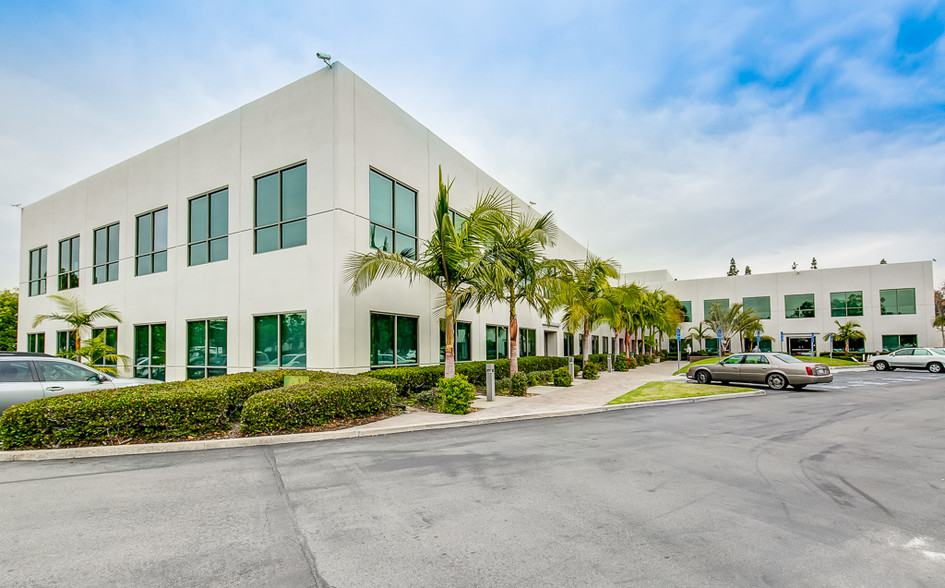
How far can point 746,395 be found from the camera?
16.8 meters

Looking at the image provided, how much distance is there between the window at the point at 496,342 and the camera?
21359mm

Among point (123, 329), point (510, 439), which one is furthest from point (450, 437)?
point (123, 329)

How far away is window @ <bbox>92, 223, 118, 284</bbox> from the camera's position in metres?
19.3

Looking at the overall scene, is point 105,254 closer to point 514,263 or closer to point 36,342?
point 36,342

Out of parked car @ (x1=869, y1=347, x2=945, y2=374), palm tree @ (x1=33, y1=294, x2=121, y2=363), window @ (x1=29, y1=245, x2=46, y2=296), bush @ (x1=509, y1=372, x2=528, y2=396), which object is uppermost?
window @ (x1=29, y1=245, x2=46, y2=296)

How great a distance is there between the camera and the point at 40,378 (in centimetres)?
935

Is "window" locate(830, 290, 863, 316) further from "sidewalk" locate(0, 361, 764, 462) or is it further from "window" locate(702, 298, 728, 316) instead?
"sidewalk" locate(0, 361, 764, 462)

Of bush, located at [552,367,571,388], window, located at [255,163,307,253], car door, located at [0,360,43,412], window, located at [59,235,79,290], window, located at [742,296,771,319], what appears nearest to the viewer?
car door, located at [0,360,43,412]

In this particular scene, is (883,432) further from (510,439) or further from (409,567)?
(409,567)

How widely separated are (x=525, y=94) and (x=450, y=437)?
42.1 feet

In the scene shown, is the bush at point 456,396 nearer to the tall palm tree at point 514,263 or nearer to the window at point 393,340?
the tall palm tree at point 514,263

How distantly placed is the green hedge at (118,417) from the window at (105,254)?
13.1 meters

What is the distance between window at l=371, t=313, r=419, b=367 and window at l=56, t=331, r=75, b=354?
51.5 ft

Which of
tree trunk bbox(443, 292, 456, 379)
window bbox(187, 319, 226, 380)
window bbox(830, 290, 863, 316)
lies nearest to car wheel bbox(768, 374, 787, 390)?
tree trunk bbox(443, 292, 456, 379)
